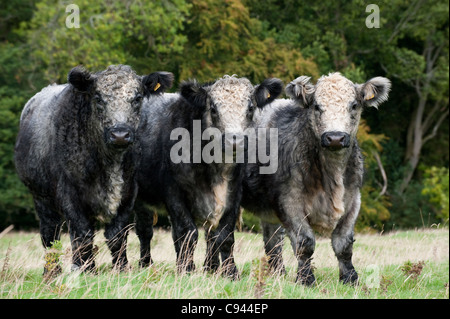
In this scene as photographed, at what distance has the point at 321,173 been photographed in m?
8.16

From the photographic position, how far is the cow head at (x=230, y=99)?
8.04 metres

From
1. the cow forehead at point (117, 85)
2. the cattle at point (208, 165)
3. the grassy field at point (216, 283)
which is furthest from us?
the cattle at point (208, 165)

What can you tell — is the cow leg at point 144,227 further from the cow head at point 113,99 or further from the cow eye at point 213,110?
the cow head at point 113,99

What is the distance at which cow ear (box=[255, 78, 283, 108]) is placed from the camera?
8.60 metres

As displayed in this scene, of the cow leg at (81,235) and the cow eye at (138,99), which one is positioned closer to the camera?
the cow leg at (81,235)

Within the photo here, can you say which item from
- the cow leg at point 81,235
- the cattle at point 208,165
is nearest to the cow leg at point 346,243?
the cattle at point 208,165

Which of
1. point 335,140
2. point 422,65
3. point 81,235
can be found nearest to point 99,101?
point 81,235

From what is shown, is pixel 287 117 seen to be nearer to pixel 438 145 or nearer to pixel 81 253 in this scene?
pixel 81 253

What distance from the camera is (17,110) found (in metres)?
27.1

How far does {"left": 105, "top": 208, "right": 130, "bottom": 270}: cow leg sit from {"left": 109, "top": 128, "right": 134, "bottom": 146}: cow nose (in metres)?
1.10

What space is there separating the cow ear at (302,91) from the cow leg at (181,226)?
183cm

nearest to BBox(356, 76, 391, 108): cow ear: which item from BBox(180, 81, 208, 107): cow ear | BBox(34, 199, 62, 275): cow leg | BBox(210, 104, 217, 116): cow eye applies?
BBox(210, 104, 217, 116): cow eye

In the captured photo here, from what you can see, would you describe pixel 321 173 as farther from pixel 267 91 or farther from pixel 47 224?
pixel 47 224
